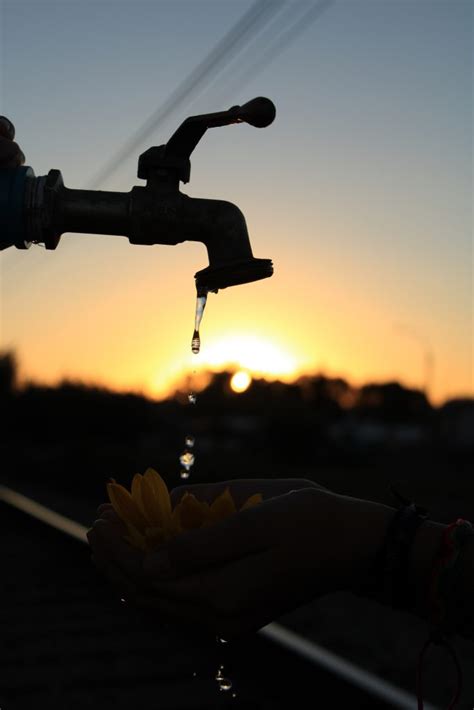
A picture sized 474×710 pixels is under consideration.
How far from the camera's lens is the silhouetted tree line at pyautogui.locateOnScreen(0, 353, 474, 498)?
29922mm

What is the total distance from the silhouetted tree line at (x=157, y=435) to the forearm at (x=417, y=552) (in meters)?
0.51

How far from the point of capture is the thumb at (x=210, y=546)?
175 cm

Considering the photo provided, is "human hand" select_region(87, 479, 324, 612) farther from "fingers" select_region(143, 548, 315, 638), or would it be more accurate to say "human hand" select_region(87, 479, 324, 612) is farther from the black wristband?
the black wristband

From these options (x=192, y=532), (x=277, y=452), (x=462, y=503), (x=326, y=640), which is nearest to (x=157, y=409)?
(x=277, y=452)

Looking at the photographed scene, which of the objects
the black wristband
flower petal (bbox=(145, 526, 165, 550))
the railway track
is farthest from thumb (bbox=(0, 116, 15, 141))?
the railway track

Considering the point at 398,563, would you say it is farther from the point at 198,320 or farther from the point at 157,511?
the point at 198,320

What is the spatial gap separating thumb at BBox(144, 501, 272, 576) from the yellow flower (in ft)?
0.28

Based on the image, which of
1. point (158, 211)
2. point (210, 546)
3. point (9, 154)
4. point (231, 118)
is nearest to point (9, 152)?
point (9, 154)

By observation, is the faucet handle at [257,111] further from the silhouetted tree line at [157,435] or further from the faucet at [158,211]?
the silhouetted tree line at [157,435]

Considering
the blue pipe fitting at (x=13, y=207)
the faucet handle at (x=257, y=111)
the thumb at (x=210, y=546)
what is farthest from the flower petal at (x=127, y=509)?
the faucet handle at (x=257, y=111)

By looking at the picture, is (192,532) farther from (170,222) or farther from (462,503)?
(462,503)

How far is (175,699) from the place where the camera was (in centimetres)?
461

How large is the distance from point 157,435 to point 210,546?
60.1 metres

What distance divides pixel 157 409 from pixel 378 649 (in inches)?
2143
